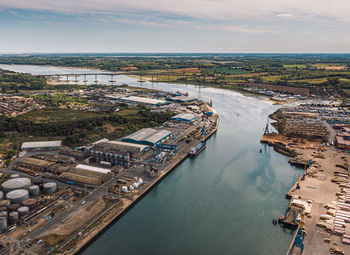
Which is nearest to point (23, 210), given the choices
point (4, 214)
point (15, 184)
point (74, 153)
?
point (4, 214)

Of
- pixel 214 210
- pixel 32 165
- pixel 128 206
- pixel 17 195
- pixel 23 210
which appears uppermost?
pixel 32 165

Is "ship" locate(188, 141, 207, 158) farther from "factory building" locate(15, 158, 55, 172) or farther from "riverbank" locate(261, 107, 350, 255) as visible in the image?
"factory building" locate(15, 158, 55, 172)

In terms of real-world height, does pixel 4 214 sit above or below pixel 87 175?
below

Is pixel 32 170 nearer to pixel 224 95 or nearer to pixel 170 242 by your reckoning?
pixel 170 242

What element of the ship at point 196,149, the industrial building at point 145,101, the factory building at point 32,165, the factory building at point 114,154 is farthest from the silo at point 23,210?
the industrial building at point 145,101

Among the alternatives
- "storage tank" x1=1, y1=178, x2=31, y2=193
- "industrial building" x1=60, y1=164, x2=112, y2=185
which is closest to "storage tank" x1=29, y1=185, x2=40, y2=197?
"storage tank" x1=1, y1=178, x2=31, y2=193

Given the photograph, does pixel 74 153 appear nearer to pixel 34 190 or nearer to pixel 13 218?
pixel 34 190

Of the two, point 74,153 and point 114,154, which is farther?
point 74,153
